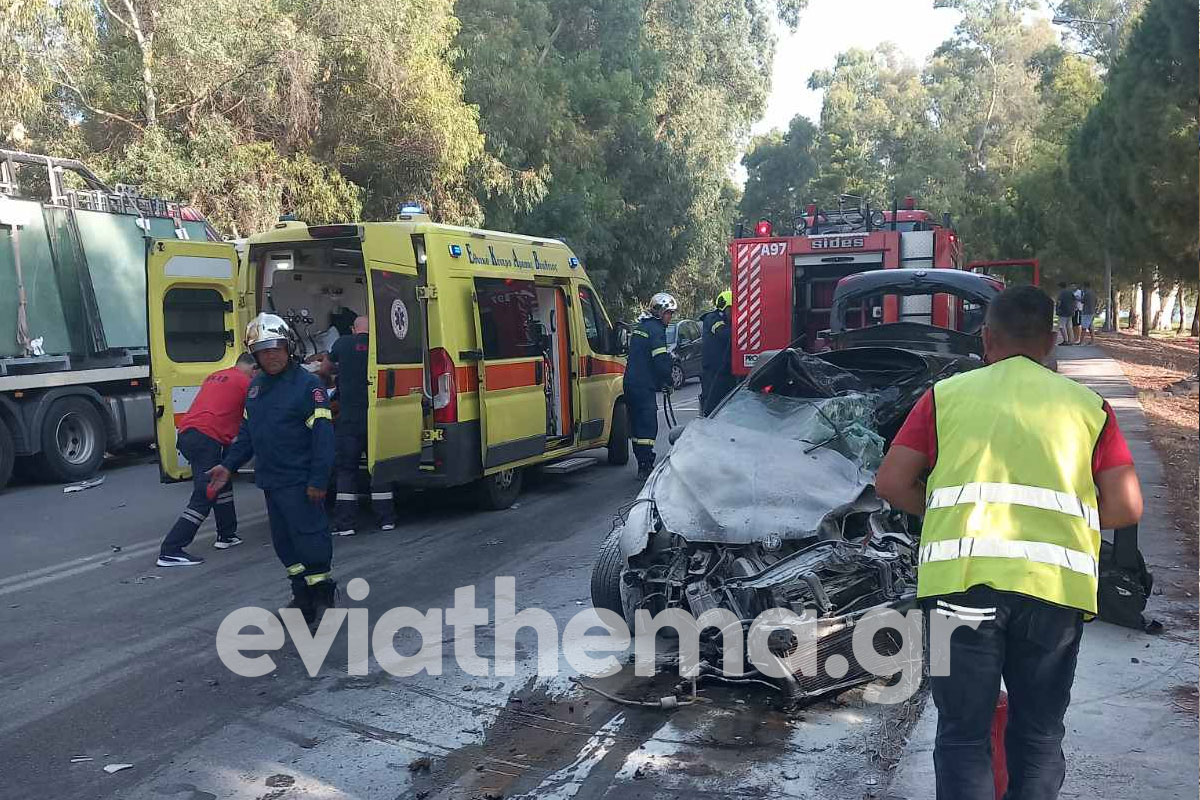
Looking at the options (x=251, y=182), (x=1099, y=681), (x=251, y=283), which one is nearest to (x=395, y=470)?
(x=251, y=283)

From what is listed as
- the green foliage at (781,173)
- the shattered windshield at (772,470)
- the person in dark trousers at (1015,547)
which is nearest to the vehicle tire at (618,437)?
the shattered windshield at (772,470)

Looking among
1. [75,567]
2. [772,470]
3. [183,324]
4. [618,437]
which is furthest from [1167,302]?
[75,567]

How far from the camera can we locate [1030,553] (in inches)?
113

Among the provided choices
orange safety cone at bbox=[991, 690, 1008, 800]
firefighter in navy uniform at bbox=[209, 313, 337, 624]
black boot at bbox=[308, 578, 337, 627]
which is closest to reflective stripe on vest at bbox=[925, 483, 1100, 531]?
orange safety cone at bbox=[991, 690, 1008, 800]

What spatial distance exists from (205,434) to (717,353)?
213 inches

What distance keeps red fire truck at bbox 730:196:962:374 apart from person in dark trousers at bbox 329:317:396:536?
4631mm

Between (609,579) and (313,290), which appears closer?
(609,579)

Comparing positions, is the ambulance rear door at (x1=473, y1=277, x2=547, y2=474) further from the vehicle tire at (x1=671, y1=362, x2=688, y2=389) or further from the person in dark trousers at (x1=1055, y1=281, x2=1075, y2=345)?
the person in dark trousers at (x1=1055, y1=281, x2=1075, y2=345)

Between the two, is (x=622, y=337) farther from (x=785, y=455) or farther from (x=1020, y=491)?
(x=1020, y=491)

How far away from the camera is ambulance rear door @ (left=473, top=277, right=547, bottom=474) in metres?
8.66

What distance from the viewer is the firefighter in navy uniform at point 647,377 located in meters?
10.5

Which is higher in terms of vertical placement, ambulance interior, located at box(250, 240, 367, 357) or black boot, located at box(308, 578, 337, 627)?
ambulance interior, located at box(250, 240, 367, 357)

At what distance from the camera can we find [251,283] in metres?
9.13

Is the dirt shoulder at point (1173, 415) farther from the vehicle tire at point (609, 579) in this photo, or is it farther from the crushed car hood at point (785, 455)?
the vehicle tire at point (609, 579)
